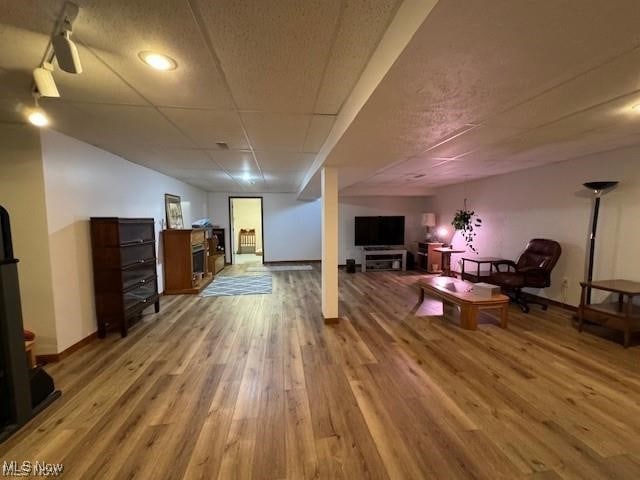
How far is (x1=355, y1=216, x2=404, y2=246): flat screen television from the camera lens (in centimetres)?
761

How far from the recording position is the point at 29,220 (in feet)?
8.39

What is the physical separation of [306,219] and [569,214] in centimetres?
618

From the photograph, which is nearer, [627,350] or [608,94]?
[608,94]

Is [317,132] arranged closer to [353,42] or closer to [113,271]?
[353,42]

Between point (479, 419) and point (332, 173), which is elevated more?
point (332, 173)

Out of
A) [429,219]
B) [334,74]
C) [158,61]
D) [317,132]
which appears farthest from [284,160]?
[429,219]

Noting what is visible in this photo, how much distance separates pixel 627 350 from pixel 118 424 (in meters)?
4.61

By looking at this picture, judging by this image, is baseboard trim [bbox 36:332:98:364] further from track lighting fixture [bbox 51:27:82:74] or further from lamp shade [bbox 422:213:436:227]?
lamp shade [bbox 422:213:436:227]

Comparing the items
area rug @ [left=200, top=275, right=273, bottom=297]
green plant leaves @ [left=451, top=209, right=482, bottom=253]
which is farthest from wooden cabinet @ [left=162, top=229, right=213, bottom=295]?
green plant leaves @ [left=451, top=209, right=482, bottom=253]

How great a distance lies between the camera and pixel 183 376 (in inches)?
95.7

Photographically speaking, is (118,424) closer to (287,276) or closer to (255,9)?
(255,9)

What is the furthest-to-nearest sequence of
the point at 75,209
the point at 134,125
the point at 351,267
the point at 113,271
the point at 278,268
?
the point at 278,268 → the point at 351,267 → the point at 113,271 → the point at 75,209 → the point at 134,125

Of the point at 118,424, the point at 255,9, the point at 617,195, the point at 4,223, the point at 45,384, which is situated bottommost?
the point at 118,424

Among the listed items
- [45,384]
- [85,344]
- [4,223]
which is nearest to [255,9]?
[4,223]
